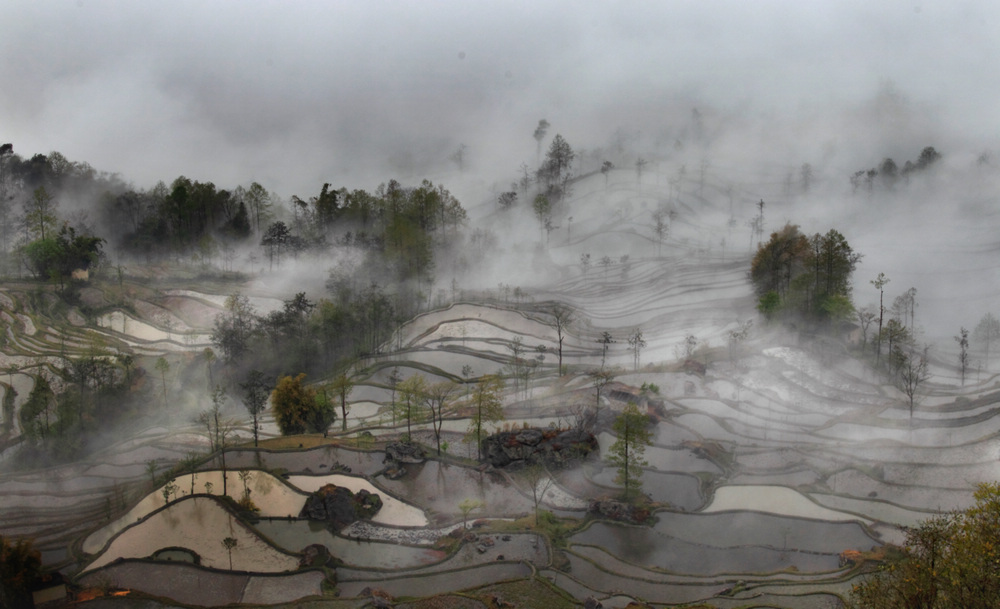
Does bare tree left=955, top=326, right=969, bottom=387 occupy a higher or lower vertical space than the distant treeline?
lower

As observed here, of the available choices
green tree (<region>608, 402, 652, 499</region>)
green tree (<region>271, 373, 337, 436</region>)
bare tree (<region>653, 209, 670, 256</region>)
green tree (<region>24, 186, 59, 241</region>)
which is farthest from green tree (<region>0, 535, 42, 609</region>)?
bare tree (<region>653, 209, 670, 256</region>)

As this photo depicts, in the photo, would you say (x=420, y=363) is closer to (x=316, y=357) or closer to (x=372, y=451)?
(x=316, y=357)

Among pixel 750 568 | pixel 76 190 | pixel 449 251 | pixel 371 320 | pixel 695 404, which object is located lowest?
pixel 750 568

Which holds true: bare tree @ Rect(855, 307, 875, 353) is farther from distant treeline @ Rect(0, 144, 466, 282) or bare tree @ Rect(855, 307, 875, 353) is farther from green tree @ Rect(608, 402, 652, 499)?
distant treeline @ Rect(0, 144, 466, 282)

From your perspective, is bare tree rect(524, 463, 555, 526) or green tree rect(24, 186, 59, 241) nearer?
bare tree rect(524, 463, 555, 526)

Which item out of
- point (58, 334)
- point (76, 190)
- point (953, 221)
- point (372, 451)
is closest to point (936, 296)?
point (953, 221)

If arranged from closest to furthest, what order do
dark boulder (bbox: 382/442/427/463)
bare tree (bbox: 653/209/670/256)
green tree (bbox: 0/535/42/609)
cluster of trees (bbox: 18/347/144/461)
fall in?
1. green tree (bbox: 0/535/42/609)
2. cluster of trees (bbox: 18/347/144/461)
3. dark boulder (bbox: 382/442/427/463)
4. bare tree (bbox: 653/209/670/256)

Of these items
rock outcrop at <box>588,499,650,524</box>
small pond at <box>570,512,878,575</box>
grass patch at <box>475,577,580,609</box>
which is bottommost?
grass patch at <box>475,577,580,609</box>
